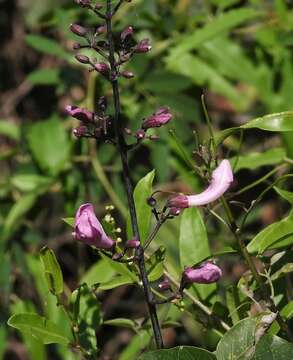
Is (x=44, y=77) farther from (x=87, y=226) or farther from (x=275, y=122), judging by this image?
(x=87, y=226)

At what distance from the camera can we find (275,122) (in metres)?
1.66

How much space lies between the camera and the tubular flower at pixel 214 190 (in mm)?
1536

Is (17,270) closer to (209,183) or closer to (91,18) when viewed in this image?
(91,18)

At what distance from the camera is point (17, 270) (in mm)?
3150

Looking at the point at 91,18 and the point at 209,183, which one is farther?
the point at 91,18

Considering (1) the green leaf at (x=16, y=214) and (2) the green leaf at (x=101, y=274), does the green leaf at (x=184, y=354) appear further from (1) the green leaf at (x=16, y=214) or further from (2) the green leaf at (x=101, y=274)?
(1) the green leaf at (x=16, y=214)

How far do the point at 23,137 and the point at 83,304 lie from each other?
140cm

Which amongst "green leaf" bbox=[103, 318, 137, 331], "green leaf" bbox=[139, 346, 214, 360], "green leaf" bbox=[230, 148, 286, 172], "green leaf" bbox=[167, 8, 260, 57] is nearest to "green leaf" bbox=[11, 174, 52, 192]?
"green leaf" bbox=[167, 8, 260, 57]

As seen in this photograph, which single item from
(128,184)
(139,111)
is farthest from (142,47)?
(139,111)

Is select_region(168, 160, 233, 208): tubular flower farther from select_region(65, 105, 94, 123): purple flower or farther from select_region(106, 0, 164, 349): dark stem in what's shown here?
select_region(65, 105, 94, 123): purple flower

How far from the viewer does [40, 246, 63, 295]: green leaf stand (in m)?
1.62

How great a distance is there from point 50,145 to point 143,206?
4.32 ft

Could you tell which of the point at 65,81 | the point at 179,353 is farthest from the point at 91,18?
the point at 179,353

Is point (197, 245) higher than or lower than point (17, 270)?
higher
